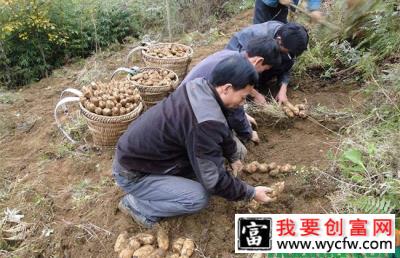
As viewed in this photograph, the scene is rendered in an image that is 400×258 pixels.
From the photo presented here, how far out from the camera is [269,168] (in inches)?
145

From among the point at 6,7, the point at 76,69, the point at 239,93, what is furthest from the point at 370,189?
the point at 6,7

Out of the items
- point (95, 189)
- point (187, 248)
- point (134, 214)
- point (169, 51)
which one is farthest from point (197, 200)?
point (169, 51)

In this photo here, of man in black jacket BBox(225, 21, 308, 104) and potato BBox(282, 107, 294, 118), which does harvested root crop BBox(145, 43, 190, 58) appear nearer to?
man in black jacket BBox(225, 21, 308, 104)

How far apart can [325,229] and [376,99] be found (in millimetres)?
2198

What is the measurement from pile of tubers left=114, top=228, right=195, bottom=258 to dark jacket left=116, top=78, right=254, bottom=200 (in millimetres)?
474

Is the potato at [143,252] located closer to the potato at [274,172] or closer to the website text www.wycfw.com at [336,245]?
the website text www.wycfw.com at [336,245]

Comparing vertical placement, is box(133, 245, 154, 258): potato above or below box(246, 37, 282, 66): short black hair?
below

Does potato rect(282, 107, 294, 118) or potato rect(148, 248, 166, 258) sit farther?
potato rect(282, 107, 294, 118)

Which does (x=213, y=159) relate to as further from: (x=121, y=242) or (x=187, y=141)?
(x=121, y=242)

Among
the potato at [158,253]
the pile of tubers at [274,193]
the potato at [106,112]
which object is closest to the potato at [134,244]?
the potato at [158,253]

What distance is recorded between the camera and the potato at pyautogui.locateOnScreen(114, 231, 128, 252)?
3.04 meters

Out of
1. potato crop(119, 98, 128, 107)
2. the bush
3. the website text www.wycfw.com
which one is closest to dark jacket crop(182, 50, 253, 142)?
potato crop(119, 98, 128, 107)

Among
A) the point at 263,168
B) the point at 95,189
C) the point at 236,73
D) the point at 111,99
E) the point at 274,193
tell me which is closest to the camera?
the point at 236,73

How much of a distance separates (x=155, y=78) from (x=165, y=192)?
1924mm
